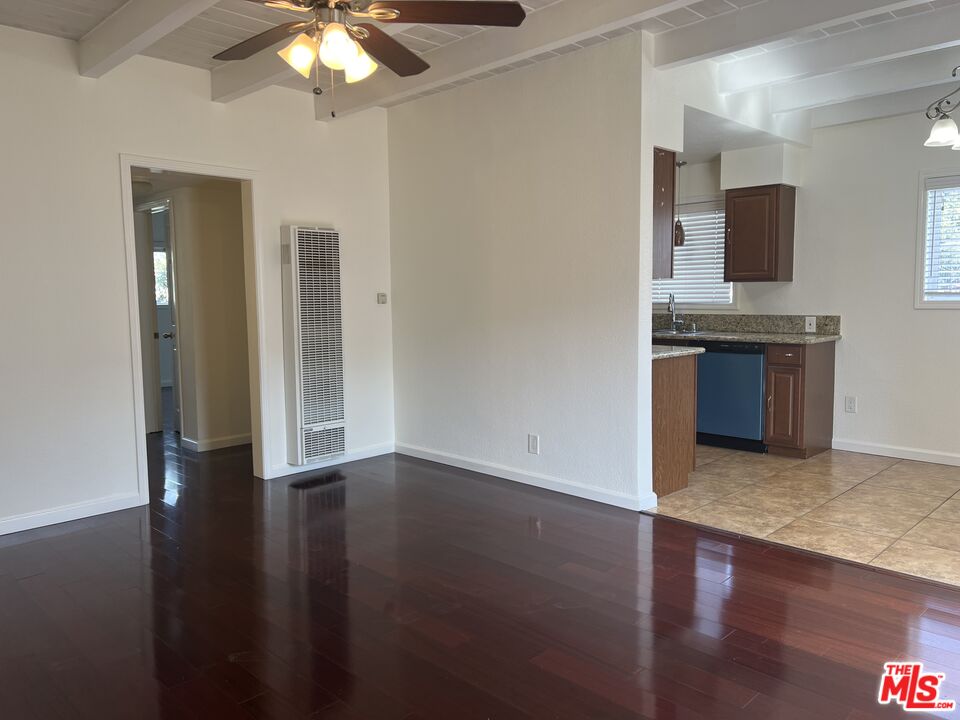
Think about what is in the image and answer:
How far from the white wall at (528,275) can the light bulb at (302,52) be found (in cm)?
196

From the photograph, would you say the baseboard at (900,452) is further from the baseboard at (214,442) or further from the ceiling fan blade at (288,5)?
the ceiling fan blade at (288,5)

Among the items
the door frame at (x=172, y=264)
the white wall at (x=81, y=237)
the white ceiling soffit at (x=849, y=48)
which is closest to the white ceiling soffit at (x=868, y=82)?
the white ceiling soffit at (x=849, y=48)

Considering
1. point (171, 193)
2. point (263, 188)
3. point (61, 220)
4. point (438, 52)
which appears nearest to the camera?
point (61, 220)

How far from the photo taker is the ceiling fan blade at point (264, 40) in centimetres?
258

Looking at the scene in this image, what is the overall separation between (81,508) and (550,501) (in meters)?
2.78

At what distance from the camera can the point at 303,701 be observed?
7.27ft

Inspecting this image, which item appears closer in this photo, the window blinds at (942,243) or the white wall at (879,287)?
the window blinds at (942,243)

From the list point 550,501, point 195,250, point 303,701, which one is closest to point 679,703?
point 303,701

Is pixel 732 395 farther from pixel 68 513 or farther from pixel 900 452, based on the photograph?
pixel 68 513

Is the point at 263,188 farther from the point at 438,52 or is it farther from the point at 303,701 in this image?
the point at 303,701

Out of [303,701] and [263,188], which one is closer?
[303,701]

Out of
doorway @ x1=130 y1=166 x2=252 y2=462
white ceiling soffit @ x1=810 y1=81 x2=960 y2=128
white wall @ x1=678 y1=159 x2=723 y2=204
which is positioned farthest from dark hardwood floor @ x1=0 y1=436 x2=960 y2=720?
white ceiling soffit @ x1=810 y1=81 x2=960 y2=128

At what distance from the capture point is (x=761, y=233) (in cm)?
570

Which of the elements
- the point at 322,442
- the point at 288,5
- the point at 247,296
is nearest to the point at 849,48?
the point at 288,5
